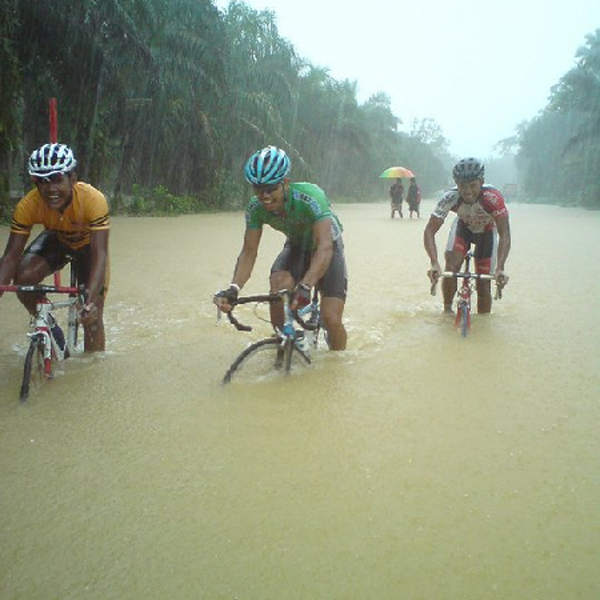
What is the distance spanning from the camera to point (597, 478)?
285 centimetres

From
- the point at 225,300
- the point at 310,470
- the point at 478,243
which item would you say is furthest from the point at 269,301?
the point at 478,243

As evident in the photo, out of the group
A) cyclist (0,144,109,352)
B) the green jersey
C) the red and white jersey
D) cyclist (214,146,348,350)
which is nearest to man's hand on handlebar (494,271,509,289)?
the red and white jersey

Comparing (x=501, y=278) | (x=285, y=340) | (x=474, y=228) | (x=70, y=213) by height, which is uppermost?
(x=70, y=213)

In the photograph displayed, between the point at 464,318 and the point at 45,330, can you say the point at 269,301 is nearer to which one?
the point at 45,330

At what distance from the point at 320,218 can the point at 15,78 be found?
1078cm

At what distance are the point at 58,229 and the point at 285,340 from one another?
1848mm

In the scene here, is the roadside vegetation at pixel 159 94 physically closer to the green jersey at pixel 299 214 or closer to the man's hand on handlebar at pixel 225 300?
the green jersey at pixel 299 214

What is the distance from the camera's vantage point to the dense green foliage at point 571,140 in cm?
3519

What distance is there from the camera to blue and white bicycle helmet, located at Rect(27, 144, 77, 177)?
3.69 m

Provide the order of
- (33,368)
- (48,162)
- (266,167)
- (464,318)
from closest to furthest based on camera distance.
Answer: (48,162), (266,167), (33,368), (464,318)

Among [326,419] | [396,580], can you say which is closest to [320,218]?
[326,419]

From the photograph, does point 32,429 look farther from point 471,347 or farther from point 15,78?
point 15,78

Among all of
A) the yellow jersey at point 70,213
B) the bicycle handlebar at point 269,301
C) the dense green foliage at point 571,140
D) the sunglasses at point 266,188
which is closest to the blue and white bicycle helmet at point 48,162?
the yellow jersey at point 70,213

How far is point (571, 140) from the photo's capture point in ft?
115
